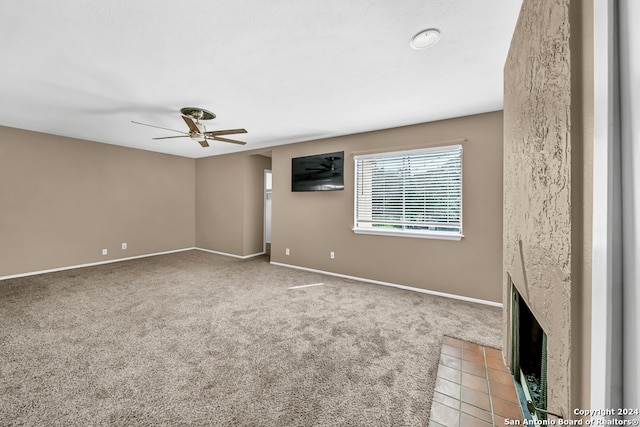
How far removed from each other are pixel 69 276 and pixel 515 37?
6060 millimetres

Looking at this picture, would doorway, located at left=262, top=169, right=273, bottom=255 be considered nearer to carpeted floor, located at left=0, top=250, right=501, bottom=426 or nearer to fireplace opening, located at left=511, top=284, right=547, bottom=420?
carpeted floor, located at left=0, top=250, right=501, bottom=426

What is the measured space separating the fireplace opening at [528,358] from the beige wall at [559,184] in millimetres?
233

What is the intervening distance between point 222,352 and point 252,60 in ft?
7.86

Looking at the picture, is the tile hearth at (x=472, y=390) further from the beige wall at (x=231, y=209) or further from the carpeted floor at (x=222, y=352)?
the beige wall at (x=231, y=209)

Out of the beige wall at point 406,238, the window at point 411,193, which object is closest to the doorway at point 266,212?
the beige wall at point 406,238

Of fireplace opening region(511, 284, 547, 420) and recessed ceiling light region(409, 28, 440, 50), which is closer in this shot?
fireplace opening region(511, 284, 547, 420)

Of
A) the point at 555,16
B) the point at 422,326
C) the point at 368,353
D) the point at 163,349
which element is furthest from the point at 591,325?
the point at 163,349

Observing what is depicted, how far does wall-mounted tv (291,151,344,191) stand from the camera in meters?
4.30

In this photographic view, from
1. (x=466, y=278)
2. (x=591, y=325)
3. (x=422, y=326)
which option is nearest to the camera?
(x=591, y=325)

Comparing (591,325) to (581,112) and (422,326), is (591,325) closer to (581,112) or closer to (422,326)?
(581,112)

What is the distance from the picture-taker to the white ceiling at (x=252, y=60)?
1.56m

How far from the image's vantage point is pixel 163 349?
215 centimetres

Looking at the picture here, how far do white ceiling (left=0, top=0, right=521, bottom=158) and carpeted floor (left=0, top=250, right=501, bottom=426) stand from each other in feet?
7.67

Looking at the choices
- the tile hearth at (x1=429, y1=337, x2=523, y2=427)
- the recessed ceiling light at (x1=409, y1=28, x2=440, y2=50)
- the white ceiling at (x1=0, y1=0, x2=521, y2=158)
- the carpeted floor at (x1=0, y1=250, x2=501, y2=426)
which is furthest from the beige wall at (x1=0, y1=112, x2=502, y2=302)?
the recessed ceiling light at (x1=409, y1=28, x2=440, y2=50)
